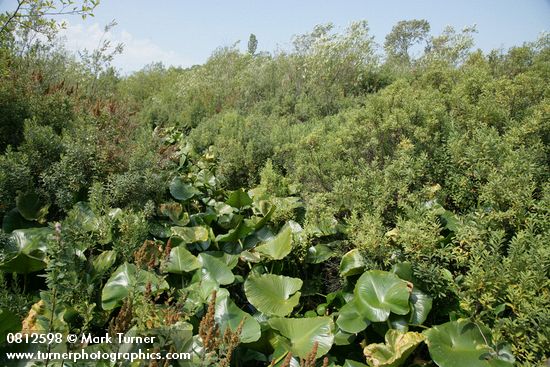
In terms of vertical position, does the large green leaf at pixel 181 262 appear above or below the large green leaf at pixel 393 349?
above

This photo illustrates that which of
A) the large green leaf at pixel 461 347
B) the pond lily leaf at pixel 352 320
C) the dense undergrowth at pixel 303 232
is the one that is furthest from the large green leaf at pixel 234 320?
the large green leaf at pixel 461 347

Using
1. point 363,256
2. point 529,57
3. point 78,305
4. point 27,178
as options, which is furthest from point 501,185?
point 529,57

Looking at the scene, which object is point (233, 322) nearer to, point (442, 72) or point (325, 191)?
point (325, 191)

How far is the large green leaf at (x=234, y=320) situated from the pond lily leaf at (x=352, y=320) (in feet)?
1.59

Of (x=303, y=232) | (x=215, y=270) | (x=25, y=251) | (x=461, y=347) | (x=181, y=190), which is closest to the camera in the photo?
(x=461, y=347)

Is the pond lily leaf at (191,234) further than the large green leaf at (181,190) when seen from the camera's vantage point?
No

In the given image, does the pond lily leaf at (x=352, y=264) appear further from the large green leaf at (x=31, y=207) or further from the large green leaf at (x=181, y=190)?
the large green leaf at (x=31, y=207)

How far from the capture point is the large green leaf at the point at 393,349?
79.5 inches

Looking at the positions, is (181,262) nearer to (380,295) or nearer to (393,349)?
(380,295)

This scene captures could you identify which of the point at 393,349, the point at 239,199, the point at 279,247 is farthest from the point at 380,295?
the point at 239,199

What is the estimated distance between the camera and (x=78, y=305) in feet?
7.11

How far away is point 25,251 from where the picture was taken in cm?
255

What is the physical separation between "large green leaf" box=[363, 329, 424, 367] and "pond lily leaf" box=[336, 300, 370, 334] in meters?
0.14

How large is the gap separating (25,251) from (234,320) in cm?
146
